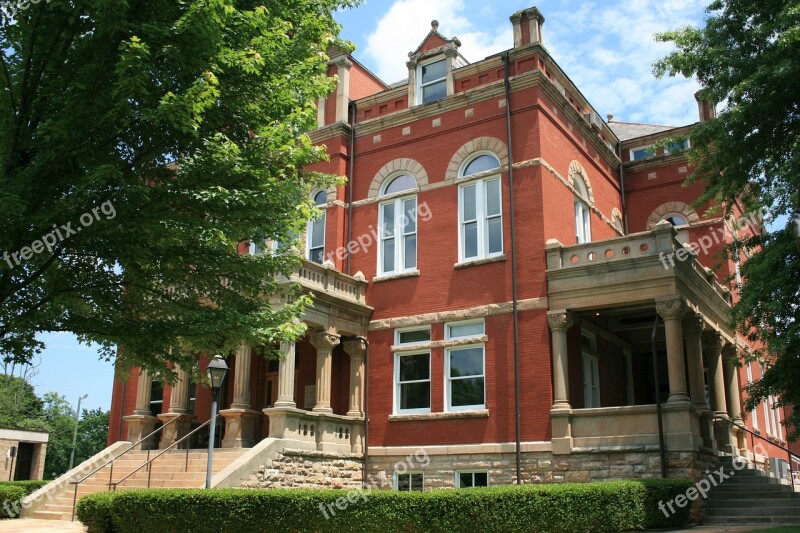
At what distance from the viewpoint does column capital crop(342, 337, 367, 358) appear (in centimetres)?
2238

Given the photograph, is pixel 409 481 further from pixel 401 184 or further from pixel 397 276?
pixel 401 184

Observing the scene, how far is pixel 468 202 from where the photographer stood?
2253 cm

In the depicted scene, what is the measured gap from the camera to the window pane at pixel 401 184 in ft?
77.9

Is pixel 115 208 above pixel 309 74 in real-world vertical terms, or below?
below

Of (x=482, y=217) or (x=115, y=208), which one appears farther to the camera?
(x=482, y=217)

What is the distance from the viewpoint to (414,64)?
24.4 m

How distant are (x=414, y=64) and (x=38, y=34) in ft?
50.9

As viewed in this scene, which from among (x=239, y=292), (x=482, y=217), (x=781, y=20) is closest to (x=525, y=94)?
(x=482, y=217)

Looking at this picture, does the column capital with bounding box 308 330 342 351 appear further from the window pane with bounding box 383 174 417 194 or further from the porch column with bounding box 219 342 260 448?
the window pane with bounding box 383 174 417 194

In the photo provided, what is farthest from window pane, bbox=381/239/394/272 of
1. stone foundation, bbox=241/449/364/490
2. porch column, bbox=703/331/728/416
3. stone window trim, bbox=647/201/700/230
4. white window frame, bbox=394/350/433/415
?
stone window trim, bbox=647/201/700/230

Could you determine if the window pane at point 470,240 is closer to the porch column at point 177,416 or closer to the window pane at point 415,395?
the window pane at point 415,395

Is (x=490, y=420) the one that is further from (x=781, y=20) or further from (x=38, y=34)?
(x=38, y=34)

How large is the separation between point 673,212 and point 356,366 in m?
13.7

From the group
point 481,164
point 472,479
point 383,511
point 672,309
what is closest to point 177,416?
point 472,479
